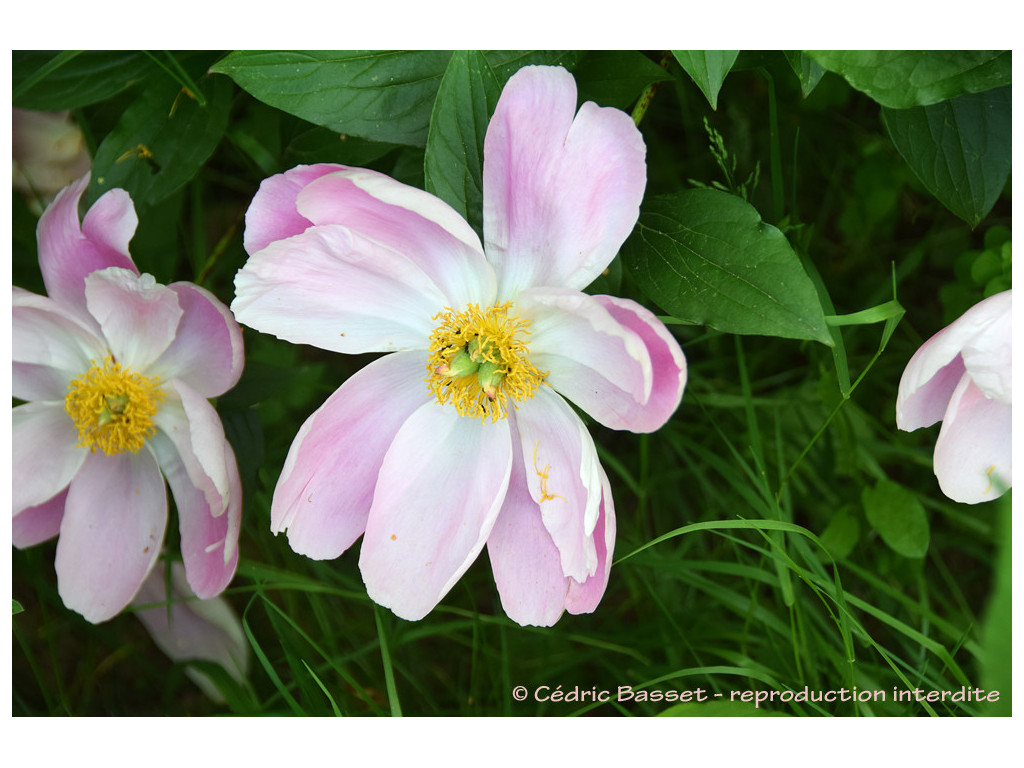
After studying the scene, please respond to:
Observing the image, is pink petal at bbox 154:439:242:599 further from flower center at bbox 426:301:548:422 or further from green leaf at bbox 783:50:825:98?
green leaf at bbox 783:50:825:98

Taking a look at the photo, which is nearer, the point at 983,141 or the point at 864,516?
the point at 983,141

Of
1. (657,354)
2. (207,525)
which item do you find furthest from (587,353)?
(207,525)

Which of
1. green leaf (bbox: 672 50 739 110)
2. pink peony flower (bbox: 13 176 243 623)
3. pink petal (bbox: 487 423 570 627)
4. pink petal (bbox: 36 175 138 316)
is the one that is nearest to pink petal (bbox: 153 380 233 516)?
pink peony flower (bbox: 13 176 243 623)

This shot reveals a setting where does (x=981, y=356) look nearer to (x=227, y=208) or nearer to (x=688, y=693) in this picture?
(x=688, y=693)

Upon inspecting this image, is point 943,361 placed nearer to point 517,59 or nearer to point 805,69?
point 805,69

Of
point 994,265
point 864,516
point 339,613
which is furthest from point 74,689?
point 994,265

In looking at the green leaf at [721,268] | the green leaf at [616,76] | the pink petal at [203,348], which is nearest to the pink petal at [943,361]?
the green leaf at [721,268]
